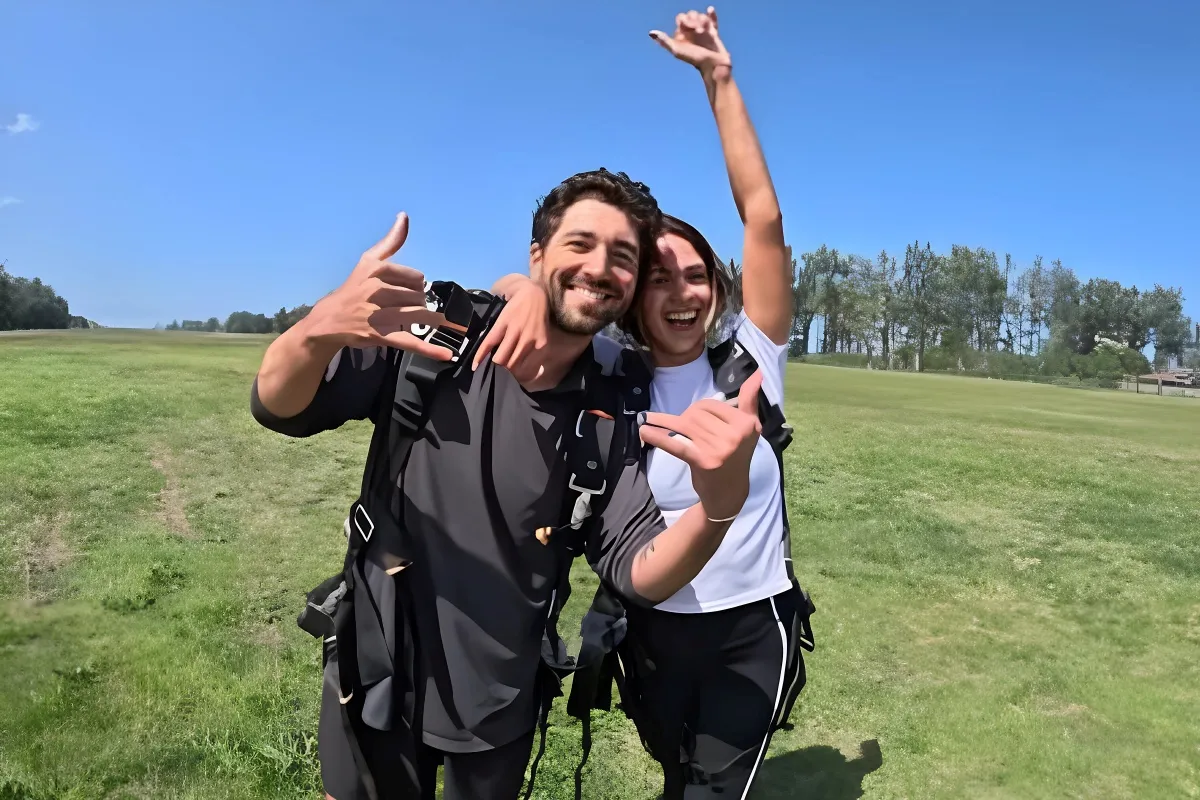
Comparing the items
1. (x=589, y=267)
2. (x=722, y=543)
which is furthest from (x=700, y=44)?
(x=722, y=543)

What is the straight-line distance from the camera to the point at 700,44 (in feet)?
9.30

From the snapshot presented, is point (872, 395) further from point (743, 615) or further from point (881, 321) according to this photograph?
point (881, 321)

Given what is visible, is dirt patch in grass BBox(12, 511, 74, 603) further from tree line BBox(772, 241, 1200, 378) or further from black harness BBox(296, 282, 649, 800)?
tree line BBox(772, 241, 1200, 378)

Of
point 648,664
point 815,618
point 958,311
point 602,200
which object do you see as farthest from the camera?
point 958,311

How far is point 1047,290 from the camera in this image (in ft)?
241

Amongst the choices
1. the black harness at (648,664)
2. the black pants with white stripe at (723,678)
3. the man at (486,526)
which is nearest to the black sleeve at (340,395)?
the man at (486,526)

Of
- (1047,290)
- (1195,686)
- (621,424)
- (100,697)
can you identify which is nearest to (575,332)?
(621,424)

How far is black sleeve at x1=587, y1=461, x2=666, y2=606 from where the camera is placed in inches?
84.1

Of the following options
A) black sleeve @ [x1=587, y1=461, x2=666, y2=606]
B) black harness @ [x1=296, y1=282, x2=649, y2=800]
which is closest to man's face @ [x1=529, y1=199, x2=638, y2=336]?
black harness @ [x1=296, y1=282, x2=649, y2=800]

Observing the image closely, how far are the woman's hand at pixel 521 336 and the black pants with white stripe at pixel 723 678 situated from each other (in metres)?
1.06

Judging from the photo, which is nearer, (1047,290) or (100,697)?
(100,697)

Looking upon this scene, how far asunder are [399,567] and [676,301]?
4.06 feet

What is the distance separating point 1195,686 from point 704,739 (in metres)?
5.57

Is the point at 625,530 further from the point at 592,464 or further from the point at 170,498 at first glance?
the point at 170,498
